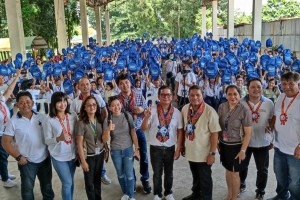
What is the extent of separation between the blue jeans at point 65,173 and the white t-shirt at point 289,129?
2.27 metres

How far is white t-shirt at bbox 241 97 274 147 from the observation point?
3.65 m

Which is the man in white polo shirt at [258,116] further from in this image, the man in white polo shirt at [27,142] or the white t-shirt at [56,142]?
the man in white polo shirt at [27,142]

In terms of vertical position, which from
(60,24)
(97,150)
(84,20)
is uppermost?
(84,20)

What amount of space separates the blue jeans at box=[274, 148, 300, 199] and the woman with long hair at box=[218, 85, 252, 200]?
0.40 metres

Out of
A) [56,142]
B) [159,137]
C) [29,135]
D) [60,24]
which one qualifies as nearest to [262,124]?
[159,137]

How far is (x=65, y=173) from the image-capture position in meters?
3.41

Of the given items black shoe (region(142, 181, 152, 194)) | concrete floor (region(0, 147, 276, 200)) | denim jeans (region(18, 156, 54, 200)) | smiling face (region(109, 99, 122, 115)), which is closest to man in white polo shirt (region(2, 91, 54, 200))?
denim jeans (region(18, 156, 54, 200))

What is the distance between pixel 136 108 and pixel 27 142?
1.38 m

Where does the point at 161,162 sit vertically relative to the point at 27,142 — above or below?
below

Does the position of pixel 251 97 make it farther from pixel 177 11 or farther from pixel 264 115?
pixel 177 11

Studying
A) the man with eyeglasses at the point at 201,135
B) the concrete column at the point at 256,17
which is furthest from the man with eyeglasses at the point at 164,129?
the concrete column at the point at 256,17

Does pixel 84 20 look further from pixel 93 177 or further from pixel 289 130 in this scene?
pixel 289 130

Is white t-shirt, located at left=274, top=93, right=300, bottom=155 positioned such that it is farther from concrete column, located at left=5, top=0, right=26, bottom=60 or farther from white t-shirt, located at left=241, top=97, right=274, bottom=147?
concrete column, located at left=5, top=0, right=26, bottom=60

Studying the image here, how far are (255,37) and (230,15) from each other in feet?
17.1
